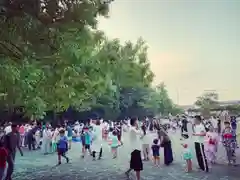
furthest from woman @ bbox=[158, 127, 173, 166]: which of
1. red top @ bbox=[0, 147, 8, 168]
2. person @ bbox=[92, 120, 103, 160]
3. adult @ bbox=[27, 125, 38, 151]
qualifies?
adult @ bbox=[27, 125, 38, 151]

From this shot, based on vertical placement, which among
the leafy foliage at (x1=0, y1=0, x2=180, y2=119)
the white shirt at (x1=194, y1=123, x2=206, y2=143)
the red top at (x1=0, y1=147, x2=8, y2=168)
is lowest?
the red top at (x1=0, y1=147, x2=8, y2=168)

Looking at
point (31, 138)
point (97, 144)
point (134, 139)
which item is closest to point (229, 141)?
point (134, 139)

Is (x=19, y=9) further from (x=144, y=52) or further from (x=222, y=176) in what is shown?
(x=222, y=176)

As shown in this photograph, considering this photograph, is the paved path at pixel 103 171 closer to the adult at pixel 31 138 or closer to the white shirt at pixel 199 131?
the white shirt at pixel 199 131

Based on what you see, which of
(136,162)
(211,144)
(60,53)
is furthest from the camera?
Answer: (211,144)

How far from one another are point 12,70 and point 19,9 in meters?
1.42

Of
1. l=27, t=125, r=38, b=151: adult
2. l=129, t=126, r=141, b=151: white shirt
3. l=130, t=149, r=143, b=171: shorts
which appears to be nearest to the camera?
l=130, t=149, r=143, b=171: shorts

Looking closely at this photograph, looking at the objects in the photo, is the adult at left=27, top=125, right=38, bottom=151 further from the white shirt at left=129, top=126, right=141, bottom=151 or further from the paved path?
the white shirt at left=129, top=126, right=141, bottom=151

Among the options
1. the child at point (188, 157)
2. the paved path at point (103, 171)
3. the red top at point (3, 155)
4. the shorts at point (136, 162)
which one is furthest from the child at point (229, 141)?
the red top at point (3, 155)

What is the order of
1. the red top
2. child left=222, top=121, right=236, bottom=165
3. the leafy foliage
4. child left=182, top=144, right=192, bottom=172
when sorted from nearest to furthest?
the leafy foliage, the red top, child left=182, top=144, right=192, bottom=172, child left=222, top=121, right=236, bottom=165

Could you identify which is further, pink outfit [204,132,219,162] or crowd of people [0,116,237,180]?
pink outfit [204,132,219,162]

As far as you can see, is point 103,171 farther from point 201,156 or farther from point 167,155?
point 201,156

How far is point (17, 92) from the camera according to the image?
7375 mm

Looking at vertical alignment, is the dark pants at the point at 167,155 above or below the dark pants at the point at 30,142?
below
